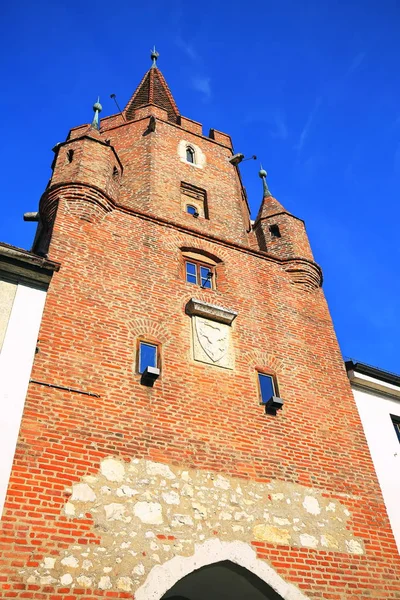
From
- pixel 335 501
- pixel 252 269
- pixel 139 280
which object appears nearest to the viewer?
pixel 335 501

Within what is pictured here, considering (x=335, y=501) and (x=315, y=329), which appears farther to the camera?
(x=315, y=329)

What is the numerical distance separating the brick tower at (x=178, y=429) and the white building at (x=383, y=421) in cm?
33

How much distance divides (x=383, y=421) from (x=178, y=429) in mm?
5178

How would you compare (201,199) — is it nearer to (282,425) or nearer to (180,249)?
(180,249)

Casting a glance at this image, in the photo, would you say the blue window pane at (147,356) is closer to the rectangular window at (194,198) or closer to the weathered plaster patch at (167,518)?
the weathered plaster patch at (167,518)

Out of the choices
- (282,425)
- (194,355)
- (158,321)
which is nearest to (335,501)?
(282,425)

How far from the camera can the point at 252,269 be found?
41.3ft

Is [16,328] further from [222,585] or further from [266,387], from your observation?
[222,585]

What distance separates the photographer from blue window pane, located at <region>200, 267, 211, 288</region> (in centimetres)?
1158

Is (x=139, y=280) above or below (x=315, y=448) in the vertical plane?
above

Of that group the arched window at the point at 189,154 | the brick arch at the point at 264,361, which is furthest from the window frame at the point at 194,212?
the brick arch at the point at 264,361

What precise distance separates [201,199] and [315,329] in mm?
5694

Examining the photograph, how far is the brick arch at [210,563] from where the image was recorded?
6.57 metres

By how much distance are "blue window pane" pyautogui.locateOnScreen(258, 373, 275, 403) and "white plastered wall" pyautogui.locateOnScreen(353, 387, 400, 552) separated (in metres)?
2.22
